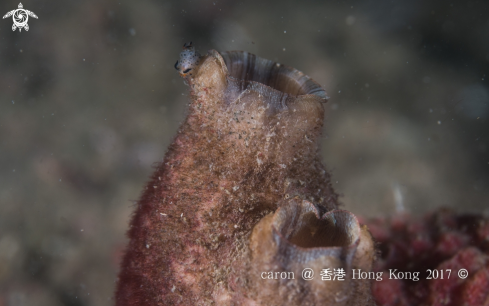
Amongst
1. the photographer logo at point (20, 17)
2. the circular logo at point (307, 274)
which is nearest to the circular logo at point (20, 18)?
the photographer logo at point (20, 17)

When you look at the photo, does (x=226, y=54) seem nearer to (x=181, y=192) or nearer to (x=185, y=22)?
(x=181, y=192)

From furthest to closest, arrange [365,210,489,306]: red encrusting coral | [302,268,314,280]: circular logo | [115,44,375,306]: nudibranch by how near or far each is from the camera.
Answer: [365,210,489,306]: red encrusting coral < [115,44,375,306]: nudibranch < [302,268,314,280]: circular logo

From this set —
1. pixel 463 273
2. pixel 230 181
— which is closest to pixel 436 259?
pixel 463 273

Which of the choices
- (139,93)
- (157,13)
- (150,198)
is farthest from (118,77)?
(150,198)

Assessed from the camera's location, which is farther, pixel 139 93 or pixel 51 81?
pixel 139 93

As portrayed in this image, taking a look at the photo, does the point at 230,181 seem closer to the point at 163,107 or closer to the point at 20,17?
the point at 163,107

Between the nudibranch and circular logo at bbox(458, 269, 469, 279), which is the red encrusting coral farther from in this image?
the nudibranch

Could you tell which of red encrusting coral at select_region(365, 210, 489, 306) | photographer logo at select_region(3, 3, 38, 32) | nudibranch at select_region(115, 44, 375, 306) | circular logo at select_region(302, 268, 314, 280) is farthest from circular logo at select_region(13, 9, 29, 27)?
red encrusting coral at select_region(365, 210, 489, 306)
